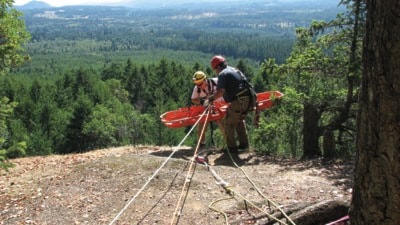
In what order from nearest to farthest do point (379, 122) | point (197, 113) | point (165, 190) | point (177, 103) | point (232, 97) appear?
1. point (379, 122)
2. point (165, 190)
3. point (232, 97)
4. point (197, 113)
5. point (177, 103)

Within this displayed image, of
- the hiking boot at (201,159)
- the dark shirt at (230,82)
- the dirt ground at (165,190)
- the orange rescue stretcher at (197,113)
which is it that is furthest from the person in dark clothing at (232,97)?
the hiking boot at (201,159)

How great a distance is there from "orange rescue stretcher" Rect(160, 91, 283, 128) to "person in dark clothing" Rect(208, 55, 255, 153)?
285 mm

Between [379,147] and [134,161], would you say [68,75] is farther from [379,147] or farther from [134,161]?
[379,147]

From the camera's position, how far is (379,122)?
111 inches

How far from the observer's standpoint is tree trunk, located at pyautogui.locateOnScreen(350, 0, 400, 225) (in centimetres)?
267

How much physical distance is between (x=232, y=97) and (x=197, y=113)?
5.43 feet

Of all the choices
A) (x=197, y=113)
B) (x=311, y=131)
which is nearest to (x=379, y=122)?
(x=311, y=131)

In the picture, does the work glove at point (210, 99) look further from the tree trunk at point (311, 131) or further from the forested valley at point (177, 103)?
the tree trunk at point (311, 131)

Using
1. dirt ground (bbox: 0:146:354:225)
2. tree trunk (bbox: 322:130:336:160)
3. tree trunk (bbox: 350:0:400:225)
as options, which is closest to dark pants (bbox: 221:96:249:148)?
dirt ground (bbox: 0:146:354:225)

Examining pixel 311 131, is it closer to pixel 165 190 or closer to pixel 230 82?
pixel 230 82

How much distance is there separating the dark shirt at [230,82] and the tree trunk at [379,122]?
5.66 metres

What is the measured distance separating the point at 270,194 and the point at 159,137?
4162cm

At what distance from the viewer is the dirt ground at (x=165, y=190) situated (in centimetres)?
598

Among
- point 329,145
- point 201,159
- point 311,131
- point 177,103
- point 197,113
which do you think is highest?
point 197,113
